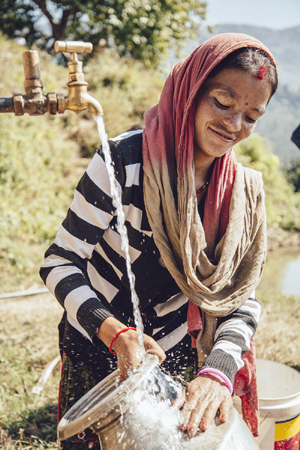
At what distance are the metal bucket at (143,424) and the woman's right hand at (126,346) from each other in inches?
1.6

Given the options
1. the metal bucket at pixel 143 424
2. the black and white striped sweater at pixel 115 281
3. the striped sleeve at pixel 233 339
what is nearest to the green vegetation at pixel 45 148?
the black and white striped sweater at pixel 115 281

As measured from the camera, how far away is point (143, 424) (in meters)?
1.08

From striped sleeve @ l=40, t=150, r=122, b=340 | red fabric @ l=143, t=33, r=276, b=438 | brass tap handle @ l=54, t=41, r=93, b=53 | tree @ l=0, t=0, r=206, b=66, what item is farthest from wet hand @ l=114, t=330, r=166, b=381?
tree @ l=0, t=0, r=206, b=66

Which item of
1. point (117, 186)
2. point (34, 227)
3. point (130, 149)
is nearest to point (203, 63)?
point (130, 149)

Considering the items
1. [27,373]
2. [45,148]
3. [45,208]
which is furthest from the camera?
[45,148]

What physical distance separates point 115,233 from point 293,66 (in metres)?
41.7

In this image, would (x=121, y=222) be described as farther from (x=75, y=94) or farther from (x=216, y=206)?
(x=75, y=94)

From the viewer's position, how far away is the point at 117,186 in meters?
1.47

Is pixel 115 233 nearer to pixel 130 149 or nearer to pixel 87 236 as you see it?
pixel 87 236

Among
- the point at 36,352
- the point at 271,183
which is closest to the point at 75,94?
the point at 36,352

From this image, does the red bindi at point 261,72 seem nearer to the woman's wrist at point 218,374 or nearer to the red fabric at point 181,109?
the red fabric at point 181,109

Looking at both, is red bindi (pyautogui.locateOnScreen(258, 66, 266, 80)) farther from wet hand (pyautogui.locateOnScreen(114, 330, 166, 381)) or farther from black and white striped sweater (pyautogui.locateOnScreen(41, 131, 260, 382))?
wet hand (pyautogui.locateOnScreen(114, 330, 166, 381))

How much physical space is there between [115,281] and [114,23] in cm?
940

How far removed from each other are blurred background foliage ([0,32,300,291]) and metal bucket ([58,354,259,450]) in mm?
3730
